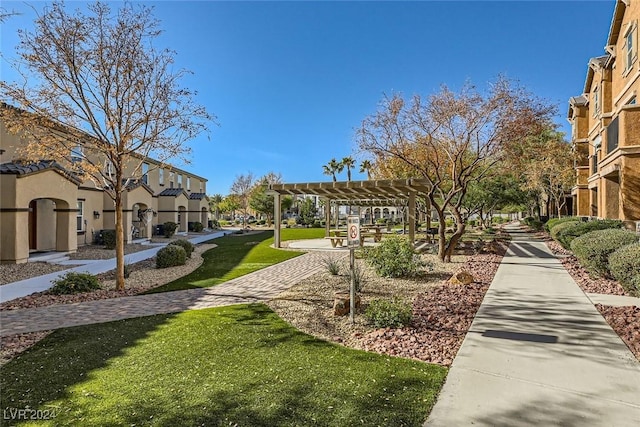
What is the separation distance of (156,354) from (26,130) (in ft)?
23.9

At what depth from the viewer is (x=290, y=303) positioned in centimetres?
771

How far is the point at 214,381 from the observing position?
403cm

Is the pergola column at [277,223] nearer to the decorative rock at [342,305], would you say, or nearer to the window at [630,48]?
the decorative rock at [342,305]

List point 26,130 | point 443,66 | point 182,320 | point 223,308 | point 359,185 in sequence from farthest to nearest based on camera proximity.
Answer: point 359,185 → point 443,66 → point 26,130 → point 223,308 → point 182,320

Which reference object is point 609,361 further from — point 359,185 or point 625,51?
point 625,51

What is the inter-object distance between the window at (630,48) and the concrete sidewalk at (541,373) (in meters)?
13.2

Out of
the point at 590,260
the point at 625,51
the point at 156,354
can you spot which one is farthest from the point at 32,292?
the point at 625,51

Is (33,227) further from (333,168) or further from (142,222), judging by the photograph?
(333,168)

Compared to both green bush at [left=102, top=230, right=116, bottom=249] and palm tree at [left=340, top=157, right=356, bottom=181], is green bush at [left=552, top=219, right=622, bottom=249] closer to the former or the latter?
green bush at [left=102, top=230, right=116, bottom=249]

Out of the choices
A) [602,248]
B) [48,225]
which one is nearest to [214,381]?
[602,248]

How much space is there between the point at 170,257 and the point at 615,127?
18.9 metres

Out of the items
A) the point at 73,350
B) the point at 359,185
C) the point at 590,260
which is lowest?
the point at 73,350

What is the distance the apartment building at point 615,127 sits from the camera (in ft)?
43.7

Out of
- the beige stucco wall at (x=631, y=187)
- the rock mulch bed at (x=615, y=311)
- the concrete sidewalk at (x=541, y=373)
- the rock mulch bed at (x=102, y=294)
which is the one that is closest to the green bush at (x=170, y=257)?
→ the rock mulch bed at (x=102, y=294)
